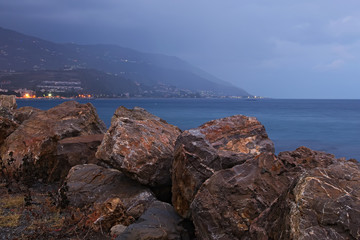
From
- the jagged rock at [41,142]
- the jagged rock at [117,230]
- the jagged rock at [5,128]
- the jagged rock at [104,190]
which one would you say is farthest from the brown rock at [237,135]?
the jagged rock at [5,128]

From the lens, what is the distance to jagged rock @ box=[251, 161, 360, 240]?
13.6 ft

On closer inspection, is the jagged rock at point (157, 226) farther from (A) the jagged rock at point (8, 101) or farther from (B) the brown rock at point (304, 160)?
(A) the jagged rock at point (8, 101)

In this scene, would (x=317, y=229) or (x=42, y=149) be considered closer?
(x=317, y=229)

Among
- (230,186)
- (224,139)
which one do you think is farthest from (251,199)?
(224,139)

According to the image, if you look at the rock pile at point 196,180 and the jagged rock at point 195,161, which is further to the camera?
the jagged rock at point 195,161

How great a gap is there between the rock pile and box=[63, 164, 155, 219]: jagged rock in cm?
3

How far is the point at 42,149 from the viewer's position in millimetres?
12578

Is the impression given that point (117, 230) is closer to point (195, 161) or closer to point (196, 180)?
point (196, 180)

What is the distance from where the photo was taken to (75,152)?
12312mm

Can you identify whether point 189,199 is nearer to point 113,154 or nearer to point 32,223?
point 113,154

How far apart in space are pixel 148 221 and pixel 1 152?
8.91m

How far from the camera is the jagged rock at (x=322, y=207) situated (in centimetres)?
414

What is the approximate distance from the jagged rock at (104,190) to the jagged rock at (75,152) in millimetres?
1638

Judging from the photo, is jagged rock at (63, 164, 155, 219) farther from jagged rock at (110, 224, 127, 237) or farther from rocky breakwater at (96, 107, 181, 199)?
jagged rock at (110, 224, 127, 237)
